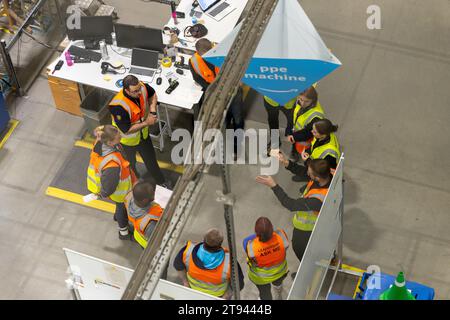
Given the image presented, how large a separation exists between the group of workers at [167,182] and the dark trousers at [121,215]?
0.04ft

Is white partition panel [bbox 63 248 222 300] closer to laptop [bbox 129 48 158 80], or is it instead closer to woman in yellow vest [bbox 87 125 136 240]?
woman in yellow vest [bbox 87 125 136 240]

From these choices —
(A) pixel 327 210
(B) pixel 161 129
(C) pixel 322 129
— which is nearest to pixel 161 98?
(B) pixel 161 129

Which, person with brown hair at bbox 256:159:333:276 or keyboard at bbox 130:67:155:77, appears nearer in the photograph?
person with brown hair at bbox 256:159:333:276

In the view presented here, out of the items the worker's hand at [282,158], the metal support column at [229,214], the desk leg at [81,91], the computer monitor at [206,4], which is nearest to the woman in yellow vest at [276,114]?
the worker's hand at [282,158]

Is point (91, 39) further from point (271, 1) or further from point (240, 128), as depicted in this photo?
point (271, 1)

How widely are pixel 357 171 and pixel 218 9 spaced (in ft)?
9.70

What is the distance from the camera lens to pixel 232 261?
285 inches

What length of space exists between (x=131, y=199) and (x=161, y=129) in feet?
7.16

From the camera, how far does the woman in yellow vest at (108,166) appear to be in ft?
28.8

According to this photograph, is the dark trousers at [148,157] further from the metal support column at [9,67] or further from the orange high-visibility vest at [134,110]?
the metal support column at [9,67]

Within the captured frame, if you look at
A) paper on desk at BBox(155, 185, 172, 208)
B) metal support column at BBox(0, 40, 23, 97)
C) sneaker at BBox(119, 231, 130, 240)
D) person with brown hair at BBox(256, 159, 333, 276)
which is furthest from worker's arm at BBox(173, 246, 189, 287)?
metal support column at BBox(0, 40, 23, 97)

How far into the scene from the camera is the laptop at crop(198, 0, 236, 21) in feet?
36.2

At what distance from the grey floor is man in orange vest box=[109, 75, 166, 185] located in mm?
903

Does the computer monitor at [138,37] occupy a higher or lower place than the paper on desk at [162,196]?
higher
